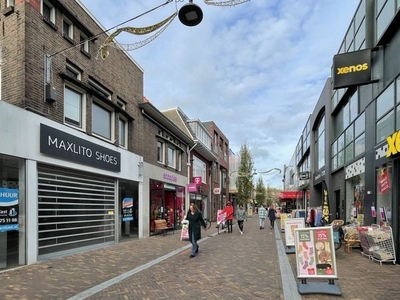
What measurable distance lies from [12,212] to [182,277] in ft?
14.4

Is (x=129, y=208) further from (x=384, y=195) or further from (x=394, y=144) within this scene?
(x=394, y=144)

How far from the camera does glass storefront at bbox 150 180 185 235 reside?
61.8 feet

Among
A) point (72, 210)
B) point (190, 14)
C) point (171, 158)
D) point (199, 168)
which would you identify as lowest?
point (72, 210)

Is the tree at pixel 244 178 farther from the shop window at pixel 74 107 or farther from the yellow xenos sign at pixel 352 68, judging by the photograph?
the shop window at pixel 74 107

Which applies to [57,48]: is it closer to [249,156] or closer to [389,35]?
[389,35]

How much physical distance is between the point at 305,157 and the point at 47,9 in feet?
101

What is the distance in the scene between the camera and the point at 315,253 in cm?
691

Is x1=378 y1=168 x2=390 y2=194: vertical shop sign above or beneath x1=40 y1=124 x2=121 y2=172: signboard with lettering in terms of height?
beneath

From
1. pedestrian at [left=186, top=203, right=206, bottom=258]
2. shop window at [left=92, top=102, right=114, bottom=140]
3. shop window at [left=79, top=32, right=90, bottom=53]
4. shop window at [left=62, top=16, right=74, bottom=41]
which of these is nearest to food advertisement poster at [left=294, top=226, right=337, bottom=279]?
pedestrian at [left=186, top=203, right=206, bottom=258]

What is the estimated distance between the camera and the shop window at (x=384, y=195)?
34.7 ft

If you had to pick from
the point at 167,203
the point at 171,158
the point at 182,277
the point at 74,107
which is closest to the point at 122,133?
the point at 74,107

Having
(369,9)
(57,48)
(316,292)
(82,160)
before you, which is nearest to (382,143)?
(369,9)

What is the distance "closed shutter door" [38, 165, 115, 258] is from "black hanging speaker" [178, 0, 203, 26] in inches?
240

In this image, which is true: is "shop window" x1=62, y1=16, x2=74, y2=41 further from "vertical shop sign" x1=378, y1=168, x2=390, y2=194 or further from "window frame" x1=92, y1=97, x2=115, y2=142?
"vertical shop sign" x1=378, y1=168, x2=390, y2=194
